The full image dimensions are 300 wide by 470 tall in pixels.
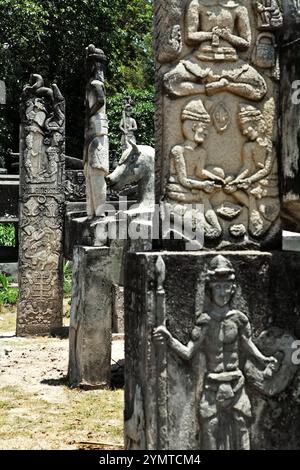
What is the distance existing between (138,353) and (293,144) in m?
1.34

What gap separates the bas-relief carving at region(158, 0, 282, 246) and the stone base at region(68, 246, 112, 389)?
3599mm

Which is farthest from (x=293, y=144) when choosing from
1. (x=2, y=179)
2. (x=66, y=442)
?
(x=2, y=179)

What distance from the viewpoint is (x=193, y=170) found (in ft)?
10.4

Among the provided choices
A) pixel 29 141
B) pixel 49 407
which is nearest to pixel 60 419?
pixel 49 407

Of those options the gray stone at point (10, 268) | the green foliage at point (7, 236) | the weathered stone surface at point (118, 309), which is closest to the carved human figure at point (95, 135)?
the weathered stone surface at point (118, 309)

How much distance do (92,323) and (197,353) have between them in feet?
12.2

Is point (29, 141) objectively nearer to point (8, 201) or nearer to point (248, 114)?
point (8, 201)

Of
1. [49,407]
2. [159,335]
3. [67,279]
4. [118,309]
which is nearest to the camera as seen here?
[159,335]

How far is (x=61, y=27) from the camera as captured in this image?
66.9 ft

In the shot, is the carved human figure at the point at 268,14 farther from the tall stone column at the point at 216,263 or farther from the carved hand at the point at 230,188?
the carved hand at the point at 230,188

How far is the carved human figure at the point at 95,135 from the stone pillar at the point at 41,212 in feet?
9.09

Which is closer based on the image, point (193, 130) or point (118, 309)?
point (193, 130)

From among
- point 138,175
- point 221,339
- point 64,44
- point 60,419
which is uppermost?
point 64,44
